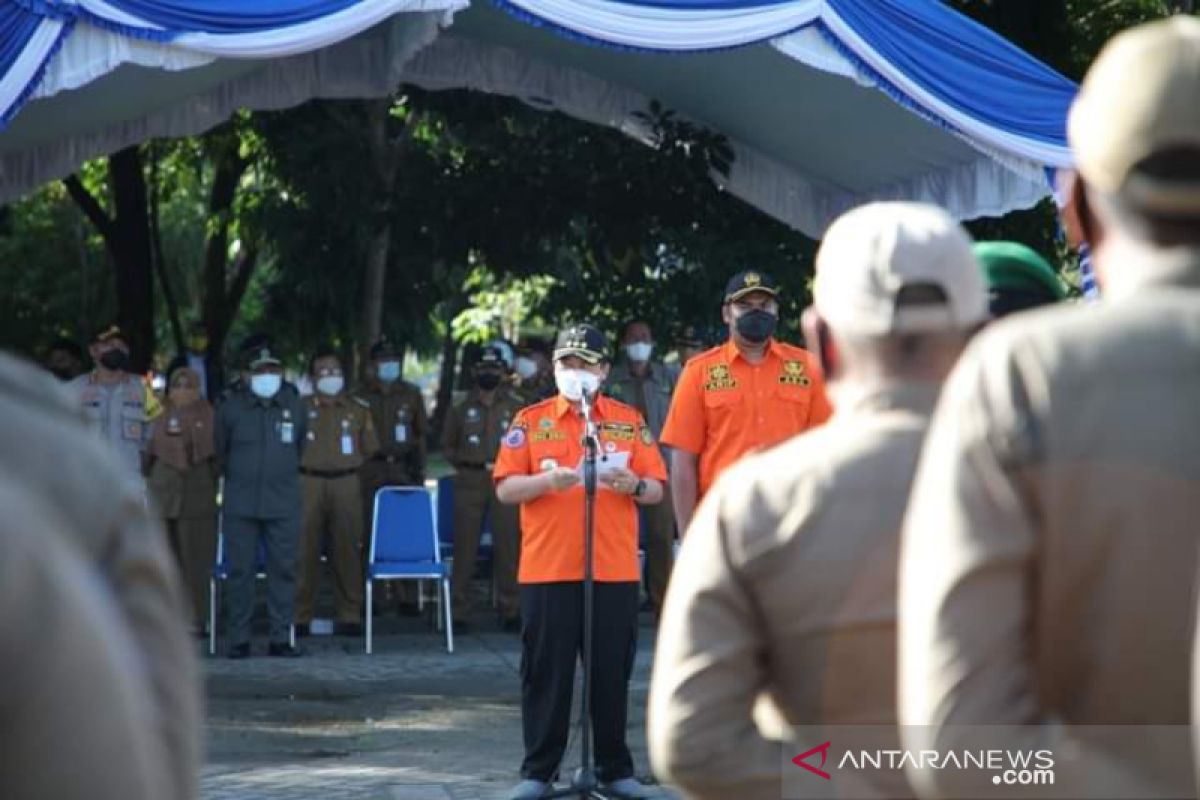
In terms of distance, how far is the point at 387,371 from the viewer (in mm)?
17891

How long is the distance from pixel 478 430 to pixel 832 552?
13.8 m

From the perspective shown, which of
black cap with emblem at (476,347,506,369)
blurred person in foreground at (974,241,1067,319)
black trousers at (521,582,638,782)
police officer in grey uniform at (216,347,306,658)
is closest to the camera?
blurred person in foreground at (974,241,1067,319)

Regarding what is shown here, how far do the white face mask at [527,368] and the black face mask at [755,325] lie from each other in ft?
27.7

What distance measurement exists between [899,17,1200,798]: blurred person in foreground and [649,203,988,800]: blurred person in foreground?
1.91ft

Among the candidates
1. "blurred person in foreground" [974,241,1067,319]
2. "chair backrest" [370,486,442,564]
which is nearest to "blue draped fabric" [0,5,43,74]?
"chair backrest" [370,486,442,564]

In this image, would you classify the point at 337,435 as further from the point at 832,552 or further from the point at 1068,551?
the point at 1068,551

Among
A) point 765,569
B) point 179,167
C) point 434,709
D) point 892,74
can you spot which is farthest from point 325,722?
point 179,167

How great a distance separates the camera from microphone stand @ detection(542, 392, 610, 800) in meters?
9.10

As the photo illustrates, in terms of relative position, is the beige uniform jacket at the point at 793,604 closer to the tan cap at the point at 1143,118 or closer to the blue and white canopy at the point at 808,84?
the tan cap at the point at 1143,118

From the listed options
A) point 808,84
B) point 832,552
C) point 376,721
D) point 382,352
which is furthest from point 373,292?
point 832,552

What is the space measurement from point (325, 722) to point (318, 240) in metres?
9.64

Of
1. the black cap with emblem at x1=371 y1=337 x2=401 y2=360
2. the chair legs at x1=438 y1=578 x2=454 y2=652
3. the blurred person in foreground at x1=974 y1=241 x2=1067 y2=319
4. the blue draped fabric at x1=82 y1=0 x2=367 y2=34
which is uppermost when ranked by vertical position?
the blue draped fabric at x1=82 y1=0 x2=367 y2=34

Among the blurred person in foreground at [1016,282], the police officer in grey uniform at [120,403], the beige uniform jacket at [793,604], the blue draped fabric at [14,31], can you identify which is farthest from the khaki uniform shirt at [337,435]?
the beige uniform jacket at [793,604]

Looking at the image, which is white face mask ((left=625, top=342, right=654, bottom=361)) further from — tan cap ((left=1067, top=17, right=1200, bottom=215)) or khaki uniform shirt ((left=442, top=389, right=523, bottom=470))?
tan cap ((left=1067, top=17, right=1200, bottom=215))
